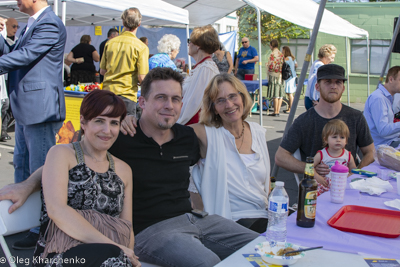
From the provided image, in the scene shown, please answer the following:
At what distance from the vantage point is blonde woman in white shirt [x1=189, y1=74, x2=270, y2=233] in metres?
2.39

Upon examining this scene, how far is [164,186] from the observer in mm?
2098

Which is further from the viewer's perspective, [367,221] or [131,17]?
[131,17]

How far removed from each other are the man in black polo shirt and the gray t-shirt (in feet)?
3.92

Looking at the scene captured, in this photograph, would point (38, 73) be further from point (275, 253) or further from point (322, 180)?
point (275, 253)

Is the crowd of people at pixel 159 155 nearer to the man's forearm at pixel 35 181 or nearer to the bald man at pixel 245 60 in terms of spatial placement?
the man's forearm at pixel 35 181

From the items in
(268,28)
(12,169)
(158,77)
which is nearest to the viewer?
(158,77)

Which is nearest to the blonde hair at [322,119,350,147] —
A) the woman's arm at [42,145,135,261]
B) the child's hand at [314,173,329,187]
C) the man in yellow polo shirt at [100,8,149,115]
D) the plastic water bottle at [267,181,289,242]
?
the child's hand at [314,173,329,187]

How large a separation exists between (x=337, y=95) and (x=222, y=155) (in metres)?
1.29

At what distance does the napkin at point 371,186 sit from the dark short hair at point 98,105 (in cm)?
148

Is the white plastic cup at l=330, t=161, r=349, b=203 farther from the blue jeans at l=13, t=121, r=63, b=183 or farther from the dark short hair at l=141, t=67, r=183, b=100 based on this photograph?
the blue jeans at l=13, t=121, r=63, b=183

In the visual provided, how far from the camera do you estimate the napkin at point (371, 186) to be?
2.29 meters

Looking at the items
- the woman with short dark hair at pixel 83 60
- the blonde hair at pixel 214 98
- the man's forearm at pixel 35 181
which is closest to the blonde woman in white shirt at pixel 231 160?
the blonde hair at pixel 214 98

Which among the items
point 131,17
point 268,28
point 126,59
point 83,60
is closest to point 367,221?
point 126,59

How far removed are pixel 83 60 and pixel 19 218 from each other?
7957mm
